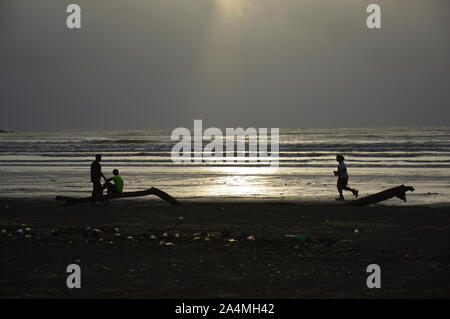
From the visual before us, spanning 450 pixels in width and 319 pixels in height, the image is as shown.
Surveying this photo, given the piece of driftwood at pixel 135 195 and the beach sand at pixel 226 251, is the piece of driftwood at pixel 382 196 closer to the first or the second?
the beach sand at pixel 226 251

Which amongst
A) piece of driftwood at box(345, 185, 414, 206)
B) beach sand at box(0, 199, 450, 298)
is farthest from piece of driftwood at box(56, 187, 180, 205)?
piece of driftwood at box(345, 185, 414, 206)

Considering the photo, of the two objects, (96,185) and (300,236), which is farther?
(96,185)

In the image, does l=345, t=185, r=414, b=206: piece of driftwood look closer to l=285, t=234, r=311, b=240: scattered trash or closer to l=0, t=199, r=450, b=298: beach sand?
l=0, t=199, r=450, b=298: beach sand

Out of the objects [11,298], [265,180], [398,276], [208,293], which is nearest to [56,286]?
[11,298]

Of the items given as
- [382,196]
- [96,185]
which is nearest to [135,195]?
[96,185]

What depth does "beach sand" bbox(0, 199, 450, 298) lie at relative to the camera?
807 centimetres

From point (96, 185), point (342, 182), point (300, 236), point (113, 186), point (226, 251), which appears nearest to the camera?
point (226, 251)

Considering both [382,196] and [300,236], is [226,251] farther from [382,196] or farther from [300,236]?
[382,196]

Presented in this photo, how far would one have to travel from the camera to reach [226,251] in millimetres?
10602
